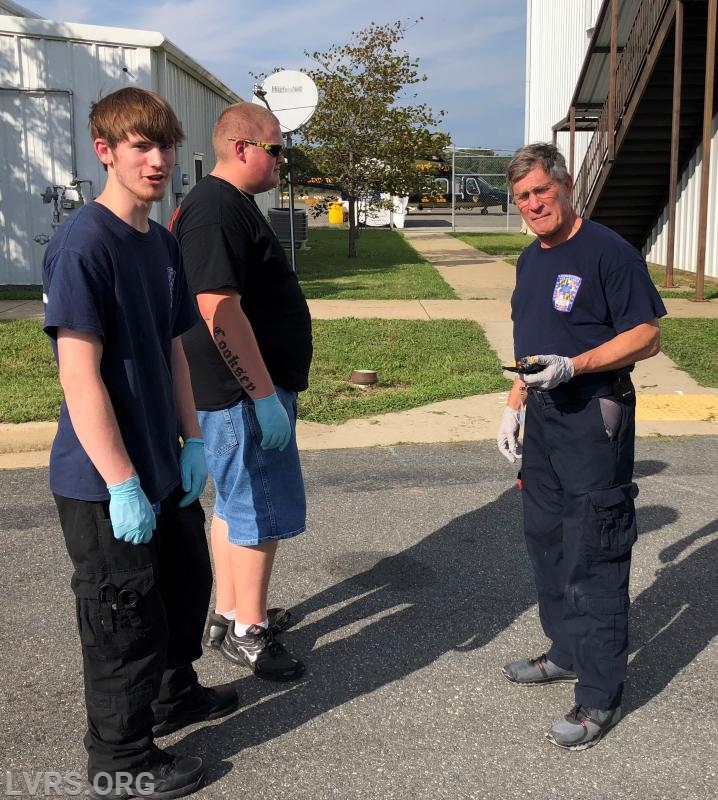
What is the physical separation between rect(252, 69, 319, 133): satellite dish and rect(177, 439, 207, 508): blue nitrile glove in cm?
805

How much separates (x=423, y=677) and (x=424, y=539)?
1398 millimetres

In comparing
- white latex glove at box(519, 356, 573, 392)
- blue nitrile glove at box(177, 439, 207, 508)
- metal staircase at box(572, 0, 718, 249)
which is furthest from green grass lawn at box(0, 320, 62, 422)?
metal staircase at box(572, 0, 718, 249)

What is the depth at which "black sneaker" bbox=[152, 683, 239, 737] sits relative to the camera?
9.55 ft

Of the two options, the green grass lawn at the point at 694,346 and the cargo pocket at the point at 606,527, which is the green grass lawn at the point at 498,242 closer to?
the green grass lawn at the point at 694,346

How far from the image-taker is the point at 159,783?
2584mm

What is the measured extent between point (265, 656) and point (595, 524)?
4.32ft

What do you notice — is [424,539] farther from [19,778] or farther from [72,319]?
[72,319]

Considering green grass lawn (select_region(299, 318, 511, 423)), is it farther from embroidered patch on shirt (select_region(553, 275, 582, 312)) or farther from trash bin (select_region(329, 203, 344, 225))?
trash bin (select_region(329, 203, 344, 225))

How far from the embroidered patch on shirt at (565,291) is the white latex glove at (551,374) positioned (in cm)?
20

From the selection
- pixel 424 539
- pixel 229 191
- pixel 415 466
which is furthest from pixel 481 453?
pixel 229 191

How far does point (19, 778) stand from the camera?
270cm

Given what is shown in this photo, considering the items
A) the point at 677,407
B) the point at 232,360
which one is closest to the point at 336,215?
the point at 677,407

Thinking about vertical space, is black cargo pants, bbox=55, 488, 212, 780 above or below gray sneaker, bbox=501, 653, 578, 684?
above

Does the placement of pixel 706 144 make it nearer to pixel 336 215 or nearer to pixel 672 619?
pixel 672 619
